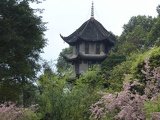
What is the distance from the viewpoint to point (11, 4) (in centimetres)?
2108

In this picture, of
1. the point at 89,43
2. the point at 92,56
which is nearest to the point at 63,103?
the point at 92,56

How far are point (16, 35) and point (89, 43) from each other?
74.6 ft

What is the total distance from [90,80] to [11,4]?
690 centimetres

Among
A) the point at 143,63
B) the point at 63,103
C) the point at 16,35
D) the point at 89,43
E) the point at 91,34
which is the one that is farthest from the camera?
the point at 91,34

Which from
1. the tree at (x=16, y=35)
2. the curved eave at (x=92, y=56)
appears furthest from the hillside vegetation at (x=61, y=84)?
the curved eave at (x=92, y=56)

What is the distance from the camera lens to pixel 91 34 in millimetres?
42625

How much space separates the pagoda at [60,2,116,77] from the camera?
1625 inches

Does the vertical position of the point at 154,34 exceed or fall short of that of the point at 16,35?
it exceeds it

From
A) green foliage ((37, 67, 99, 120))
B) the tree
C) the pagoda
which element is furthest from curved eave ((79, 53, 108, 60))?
green foliage ((37, 67, 99, 120))

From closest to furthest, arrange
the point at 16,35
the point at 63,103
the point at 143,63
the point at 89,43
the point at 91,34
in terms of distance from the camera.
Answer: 1. the point at 143,63
2. the point at 63,103
3. the point at 16,35
4. the point at 89,43
5. the point at 91,34

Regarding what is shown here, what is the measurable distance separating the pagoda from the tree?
19.0 meters

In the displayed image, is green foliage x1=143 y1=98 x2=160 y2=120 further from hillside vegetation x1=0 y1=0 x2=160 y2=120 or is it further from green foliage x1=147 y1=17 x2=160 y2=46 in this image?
green foliage x1=147 y1=17 x2=160 y2=46

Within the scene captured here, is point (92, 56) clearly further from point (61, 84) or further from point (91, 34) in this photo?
point (61, 84)

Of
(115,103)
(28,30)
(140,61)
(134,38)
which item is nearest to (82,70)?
(134,38)
